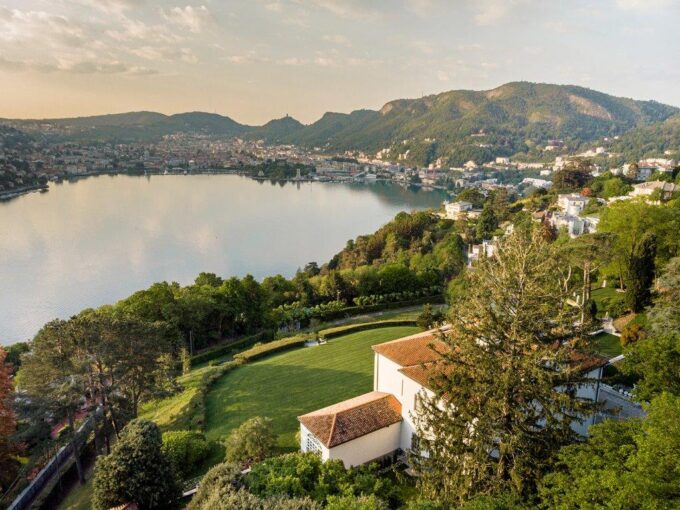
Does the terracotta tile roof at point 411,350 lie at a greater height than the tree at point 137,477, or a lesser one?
greater

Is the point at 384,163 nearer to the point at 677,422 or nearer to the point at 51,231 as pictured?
the point at 51,231

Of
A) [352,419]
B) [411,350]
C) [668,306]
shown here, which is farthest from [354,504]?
[668,306]

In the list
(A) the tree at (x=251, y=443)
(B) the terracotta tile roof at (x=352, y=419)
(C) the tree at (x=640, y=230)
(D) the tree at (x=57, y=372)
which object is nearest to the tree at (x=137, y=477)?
(A) the tree at (x=251, y=443)

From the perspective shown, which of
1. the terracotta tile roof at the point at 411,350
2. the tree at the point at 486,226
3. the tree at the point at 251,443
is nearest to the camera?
the tree at the point at 251,443

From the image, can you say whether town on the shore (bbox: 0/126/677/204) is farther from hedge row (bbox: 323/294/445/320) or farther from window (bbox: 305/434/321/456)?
window (bbox: 305/434/321/456)

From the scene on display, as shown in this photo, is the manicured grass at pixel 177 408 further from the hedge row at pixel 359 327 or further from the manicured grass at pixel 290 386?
the hedge row at pixel 359 327

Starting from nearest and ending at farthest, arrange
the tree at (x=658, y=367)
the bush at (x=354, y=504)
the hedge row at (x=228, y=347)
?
1. the bush at (x=354, y=504)
2. the tree at (x=658, y=367)
3. the hedge row at (x=228, y=347)

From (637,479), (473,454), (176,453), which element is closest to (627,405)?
(473,454)

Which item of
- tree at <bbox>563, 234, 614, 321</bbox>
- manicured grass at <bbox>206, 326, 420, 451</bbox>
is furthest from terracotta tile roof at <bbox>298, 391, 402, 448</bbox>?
tree at <bbox>563, 234, 614, 321</bbox>
